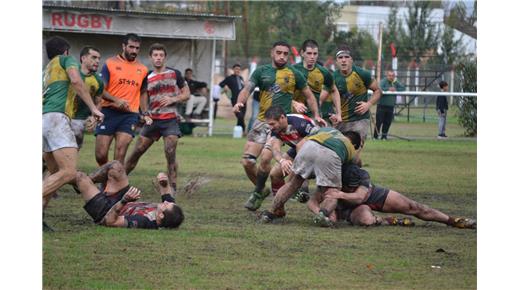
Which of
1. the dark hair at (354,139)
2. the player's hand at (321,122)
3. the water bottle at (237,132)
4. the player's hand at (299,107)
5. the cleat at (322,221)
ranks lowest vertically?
the water bottle at (237,132)

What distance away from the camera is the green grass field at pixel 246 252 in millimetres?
8328

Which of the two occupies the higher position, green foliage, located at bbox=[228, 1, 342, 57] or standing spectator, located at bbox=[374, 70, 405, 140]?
green foliage, located at bbox=[228, 1, 342, 57]

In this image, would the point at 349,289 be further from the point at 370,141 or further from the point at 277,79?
the point at 370,141

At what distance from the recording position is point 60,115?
34.3 ft

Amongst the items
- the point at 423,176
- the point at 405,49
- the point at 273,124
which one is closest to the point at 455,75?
the point at 405,49

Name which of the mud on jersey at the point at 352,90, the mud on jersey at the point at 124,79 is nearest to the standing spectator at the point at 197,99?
the mud on jersey at the point at 352,90

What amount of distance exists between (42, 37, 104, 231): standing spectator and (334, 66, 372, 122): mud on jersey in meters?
5.21

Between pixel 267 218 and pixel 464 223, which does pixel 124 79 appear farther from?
pixel 464 223

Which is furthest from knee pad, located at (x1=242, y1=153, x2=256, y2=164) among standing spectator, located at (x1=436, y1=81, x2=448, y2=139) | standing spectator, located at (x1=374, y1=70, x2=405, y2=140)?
standing spectator, located at (x1=436, y1=81, x2=448, y2=139)

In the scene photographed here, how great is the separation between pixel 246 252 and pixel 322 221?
5.99ft

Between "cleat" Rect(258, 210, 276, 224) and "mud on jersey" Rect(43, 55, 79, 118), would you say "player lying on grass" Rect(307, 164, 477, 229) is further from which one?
"mud on jersey" Rect(43, 55, 79, 118)

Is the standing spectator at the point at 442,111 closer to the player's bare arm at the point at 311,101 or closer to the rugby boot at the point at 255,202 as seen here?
the player's bare arm at the point at 311,101

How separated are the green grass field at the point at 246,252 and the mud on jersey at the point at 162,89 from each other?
3.52 ft

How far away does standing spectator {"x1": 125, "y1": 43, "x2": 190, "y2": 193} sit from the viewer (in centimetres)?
1412
